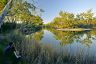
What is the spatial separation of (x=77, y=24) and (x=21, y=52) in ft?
275

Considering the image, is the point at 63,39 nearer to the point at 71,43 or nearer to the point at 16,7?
the point at 71,43

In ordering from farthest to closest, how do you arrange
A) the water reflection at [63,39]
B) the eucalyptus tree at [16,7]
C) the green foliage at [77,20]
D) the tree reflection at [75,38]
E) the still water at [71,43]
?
1. the green foliage at [77,20]
2. the tree reflection at [75,38]
3. the water reflection at [63,39]
4. the still water at [71,43]
5. the eucalyptus tree at [16,7]

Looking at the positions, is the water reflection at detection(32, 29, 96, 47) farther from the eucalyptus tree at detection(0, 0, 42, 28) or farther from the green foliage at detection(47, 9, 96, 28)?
the green foliage at detection(47, 9, 96, 28)


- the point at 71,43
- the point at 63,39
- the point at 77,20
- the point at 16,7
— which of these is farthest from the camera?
the point at 77,20

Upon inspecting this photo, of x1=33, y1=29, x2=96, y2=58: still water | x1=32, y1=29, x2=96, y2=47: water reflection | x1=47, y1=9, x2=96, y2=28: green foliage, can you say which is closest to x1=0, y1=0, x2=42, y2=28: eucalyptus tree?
x1=33, y1=29, x2=96, y2=58: still water

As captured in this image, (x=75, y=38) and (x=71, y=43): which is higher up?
(x=71, y=43)

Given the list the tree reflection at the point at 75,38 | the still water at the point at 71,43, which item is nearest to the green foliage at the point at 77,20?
the tree reflection at the point at 75,38

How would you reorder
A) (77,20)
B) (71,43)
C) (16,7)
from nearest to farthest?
(16,7), (71,43), (77,20)

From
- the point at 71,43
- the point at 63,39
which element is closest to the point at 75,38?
the point at 63,39

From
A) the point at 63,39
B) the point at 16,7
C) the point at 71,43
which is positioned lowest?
the point at 63,39

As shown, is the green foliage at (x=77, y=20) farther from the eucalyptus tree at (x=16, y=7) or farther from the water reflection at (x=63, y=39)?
the eucalyptus tree at (x=16, y=7)

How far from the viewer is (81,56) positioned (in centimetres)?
957

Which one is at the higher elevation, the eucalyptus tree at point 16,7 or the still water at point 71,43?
the eucalyptus tree at point 16,7

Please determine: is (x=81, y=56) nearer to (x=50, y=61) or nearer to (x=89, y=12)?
(x=50, y=61)
